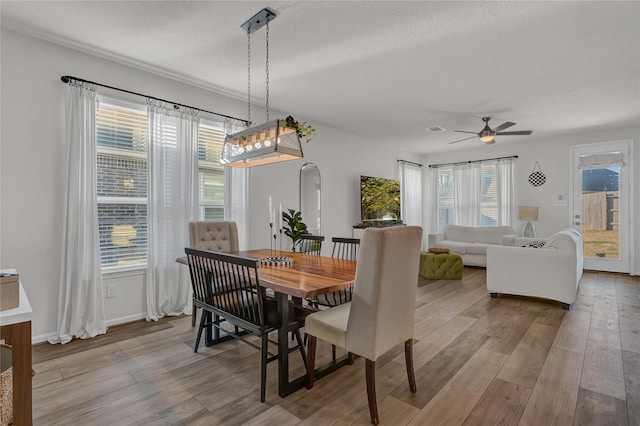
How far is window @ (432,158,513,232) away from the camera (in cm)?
679

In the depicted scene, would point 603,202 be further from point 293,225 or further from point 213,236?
point 213,236

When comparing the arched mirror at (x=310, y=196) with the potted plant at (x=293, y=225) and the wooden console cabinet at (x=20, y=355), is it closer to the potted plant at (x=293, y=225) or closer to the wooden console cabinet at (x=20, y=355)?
the potted plant at (x=293, y=225)

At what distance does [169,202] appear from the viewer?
11.6 ft

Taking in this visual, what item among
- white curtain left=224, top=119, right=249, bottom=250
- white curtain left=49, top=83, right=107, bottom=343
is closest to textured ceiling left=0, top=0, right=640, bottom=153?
white curtain left=224, top=119, right=249, bottom=250

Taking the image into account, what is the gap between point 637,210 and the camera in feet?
18.4

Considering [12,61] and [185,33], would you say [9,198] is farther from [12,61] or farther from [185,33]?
[185,33]

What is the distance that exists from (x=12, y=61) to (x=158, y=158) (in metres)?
1.32

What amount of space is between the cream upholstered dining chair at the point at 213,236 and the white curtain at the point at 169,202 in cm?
32

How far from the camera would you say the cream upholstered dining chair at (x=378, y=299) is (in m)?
1.73

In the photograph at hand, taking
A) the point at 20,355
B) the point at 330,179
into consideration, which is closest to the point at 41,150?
the point at 20,355

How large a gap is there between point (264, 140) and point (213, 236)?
1.43 metres

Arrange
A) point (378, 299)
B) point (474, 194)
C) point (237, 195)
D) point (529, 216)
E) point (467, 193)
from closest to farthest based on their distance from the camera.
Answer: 1. point (378, 299)
2. point (237, 195)
3. point (529, 216)
4. point (474, 194)
5. point (467, 193)

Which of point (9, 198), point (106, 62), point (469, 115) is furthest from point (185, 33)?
point (469, 115)

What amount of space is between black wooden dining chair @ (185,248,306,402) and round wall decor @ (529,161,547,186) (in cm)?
627
